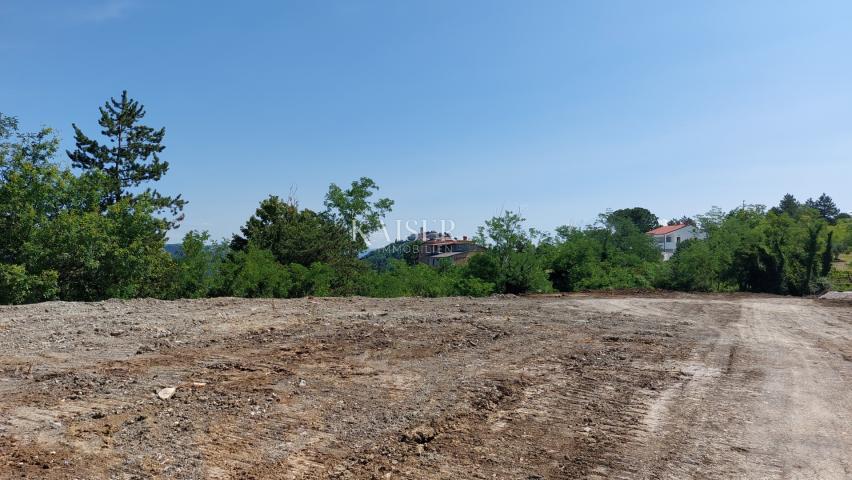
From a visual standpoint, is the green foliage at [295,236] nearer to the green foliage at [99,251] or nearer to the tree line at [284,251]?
the tree line at [284,251]

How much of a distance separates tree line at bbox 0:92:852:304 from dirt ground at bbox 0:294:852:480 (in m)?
4.79

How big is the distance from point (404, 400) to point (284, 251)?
2513 cm

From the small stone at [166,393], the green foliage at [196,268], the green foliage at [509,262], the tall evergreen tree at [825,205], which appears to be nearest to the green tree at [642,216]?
the tall evergreen tree at [825,205]

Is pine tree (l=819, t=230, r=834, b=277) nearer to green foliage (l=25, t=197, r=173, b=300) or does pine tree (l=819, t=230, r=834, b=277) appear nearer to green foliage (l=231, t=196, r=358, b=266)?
green foliage (l=231, t=196, r=358, b=266)

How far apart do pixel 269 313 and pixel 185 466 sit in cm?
667

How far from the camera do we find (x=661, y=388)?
5688 mm

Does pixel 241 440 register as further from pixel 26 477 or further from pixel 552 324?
pixel 552 324

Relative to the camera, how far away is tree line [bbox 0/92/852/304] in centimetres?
1318

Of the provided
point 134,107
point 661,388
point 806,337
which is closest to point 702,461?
point 661,388

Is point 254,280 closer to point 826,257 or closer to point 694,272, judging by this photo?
point 694,272

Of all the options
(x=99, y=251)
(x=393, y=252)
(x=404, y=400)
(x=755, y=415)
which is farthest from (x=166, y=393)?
(x=393, y=252)

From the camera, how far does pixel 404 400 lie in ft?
16.4

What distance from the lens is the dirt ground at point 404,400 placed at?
363cm

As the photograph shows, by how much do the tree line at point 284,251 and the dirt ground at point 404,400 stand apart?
4785 millimetres
